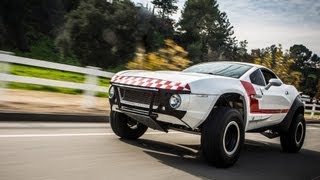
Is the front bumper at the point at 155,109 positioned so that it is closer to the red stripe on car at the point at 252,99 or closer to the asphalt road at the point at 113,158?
the asphalt road at the point at 113,158

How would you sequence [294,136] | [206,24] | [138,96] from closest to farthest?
1. [138,96]
2. [294,136]
3. [206,24]

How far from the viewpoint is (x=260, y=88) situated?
7.73 metres

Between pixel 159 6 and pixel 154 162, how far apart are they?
108932 mm

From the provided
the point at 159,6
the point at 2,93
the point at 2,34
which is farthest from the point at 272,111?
the point at 159,6

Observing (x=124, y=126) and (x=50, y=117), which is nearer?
(x=124, y=126)

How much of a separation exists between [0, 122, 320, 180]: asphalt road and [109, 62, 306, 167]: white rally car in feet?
1.08

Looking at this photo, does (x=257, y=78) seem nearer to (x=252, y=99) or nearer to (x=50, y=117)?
(x=252, y=99)

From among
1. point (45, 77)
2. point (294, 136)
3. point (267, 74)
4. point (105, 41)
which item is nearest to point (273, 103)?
point (267, 74)

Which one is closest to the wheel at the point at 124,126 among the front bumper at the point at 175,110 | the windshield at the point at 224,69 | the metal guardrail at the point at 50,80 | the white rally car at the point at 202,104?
the white rally car at the point at 202,104

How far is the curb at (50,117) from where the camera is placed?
29.1ft

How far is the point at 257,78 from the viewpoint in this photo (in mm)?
7898

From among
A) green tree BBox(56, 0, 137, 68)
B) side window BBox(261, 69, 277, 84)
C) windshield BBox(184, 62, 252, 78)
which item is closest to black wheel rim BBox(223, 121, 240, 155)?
windshield BBox(184, 62, 252, 78)

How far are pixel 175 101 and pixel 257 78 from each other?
2287 millimetres

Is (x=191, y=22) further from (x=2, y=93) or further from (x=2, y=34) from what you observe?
(x=2, y=93)
